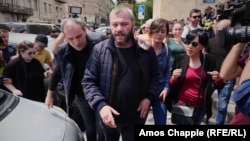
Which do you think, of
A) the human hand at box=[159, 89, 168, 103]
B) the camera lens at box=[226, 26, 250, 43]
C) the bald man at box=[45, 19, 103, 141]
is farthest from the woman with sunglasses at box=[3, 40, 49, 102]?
Answer: the camera lens at box=[226, 26, 250, 43]

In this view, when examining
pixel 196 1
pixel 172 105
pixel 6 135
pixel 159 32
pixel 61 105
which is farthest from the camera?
pixel 196 1

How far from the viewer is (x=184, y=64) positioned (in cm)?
320

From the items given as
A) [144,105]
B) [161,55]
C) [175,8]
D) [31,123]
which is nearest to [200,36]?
[161,55]

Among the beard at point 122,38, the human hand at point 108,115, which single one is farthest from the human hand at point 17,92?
the beard at point 122,38

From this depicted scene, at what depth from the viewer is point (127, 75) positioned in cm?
250

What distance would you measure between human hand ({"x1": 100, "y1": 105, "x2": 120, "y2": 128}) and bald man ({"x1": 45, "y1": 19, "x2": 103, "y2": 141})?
640 millimetres

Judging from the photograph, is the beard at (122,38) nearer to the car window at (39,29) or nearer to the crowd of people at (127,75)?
the crowd of people at (127,75)

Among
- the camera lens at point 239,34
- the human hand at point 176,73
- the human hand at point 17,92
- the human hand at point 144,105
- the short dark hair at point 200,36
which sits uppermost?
the camera lens at point 239,34

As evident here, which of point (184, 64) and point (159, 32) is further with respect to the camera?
point (159, 32)

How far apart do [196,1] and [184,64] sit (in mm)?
28236

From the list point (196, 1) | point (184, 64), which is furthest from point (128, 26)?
point (196, 1)

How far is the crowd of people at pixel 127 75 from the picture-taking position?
2.41m

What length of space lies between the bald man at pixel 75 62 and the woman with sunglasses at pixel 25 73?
2.07 feet

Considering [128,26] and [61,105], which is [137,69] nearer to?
[128,26]
